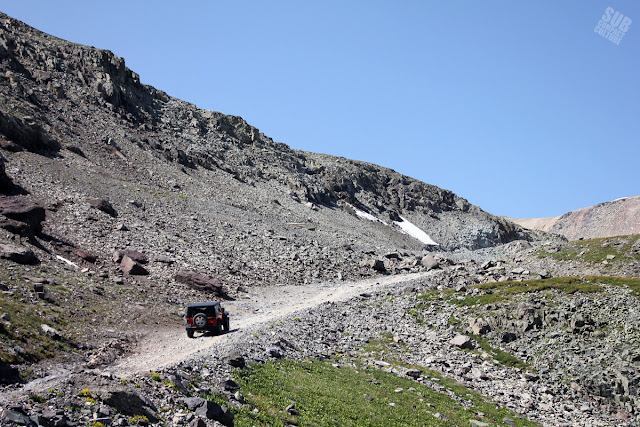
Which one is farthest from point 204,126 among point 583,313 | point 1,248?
point 583,313

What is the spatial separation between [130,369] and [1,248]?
1852cm

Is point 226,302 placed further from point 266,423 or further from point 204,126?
point 204,126

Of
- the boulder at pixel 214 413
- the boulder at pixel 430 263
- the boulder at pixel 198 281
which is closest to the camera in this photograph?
the boulder at pixel 214 413

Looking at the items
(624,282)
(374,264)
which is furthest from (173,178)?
(624,282)

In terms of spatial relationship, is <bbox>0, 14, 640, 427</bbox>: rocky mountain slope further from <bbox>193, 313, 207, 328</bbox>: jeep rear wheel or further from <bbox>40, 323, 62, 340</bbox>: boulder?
<bbox>193, 313, 207, 328</bbox>: jeep rear wheel

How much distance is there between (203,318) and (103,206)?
31570mm

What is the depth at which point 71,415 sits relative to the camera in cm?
1253

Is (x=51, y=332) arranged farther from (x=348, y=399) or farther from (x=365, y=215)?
(x=365, y=215)

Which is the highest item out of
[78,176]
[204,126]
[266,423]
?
[204,126]

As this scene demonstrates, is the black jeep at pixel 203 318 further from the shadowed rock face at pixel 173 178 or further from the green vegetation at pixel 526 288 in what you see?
the green vegetation at pixel 526 288

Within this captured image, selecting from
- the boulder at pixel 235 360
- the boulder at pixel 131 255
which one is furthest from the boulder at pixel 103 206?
the boulder at pixel 235 360

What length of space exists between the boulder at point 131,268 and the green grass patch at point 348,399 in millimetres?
21497

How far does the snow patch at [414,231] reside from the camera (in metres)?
146

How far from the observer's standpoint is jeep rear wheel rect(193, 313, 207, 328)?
30.0 meters
